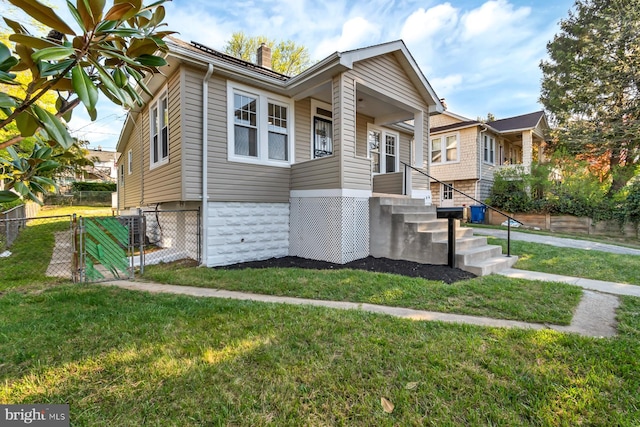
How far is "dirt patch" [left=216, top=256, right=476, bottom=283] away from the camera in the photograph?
537cm

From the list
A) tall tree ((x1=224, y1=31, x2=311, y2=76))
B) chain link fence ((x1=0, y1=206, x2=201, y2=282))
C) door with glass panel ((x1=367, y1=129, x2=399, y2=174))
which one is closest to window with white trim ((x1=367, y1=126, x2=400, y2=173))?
door with glass panel ((x1=367, y1=129, x2=399, y2=174))

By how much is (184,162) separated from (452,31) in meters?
11.0

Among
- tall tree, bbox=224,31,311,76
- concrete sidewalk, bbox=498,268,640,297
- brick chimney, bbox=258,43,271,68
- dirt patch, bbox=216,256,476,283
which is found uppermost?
tall tree, bbox=224,31,311,76

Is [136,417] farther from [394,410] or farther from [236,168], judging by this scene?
[236,168]

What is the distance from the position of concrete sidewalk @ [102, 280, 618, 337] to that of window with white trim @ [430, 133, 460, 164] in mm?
13211

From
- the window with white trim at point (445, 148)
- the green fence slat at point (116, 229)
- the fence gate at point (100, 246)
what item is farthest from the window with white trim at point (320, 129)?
the window with white trim at point (445, 148)

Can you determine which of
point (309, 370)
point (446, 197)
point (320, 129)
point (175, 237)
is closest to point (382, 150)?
point (320, 129)

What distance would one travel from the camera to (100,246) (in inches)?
212

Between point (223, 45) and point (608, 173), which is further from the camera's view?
point (223, 45)

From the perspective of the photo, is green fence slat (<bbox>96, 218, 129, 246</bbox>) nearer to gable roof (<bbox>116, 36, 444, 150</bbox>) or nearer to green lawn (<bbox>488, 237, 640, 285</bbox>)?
gable roof (<bbox>116, 36, 444, 150</bbox>)

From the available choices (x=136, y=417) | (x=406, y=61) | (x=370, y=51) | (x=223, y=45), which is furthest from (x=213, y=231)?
(x=223, y=45)

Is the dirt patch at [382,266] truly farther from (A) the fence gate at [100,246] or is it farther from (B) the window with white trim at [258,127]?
(B) the window with white trim at [258,127]

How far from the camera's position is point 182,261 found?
6.96m

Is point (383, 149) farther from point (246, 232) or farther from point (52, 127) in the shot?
point (52, 127)
